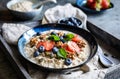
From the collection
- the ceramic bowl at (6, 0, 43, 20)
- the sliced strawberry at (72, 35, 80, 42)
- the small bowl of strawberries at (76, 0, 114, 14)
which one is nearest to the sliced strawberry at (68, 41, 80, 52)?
the sliced strawberry at (72, 35, 80, 42)

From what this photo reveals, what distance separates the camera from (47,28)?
0.84 meters

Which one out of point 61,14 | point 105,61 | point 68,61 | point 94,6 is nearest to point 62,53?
point 68,61

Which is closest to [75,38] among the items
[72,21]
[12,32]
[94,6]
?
[72,21]

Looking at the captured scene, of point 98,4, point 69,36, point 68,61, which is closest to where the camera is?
point 68,61

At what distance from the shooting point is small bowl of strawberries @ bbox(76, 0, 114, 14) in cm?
108

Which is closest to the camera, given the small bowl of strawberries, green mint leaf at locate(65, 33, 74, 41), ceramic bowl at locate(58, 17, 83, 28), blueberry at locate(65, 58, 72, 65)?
blueberry at locate(65, 58, 72, 65)

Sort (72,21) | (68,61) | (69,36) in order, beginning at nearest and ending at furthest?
(68,61), (69,36), (72,21)

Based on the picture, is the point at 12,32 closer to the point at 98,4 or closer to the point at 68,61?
the point at 68,61

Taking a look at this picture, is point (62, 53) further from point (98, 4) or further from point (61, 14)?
point (98, 4)

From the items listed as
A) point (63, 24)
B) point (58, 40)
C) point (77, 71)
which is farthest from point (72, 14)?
point (77, 71)

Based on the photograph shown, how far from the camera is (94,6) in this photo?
1084mm

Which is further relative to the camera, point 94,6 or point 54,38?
point 94,6

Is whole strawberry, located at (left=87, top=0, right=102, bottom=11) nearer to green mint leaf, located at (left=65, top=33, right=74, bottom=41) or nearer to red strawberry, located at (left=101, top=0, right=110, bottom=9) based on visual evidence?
red strawberry, located at (left=101, top=0, right=110, bottom=9)

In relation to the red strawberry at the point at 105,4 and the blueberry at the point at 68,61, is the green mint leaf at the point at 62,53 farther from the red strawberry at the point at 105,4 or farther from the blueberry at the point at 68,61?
the red strawberry at the point at 105,4
